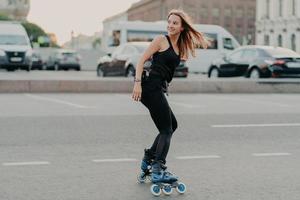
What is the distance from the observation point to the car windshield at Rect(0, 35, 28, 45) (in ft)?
110

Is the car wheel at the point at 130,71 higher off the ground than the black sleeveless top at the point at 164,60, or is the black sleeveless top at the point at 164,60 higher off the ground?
the black sleeveless top at the point at 164,60

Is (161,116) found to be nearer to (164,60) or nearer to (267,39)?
(164,60)

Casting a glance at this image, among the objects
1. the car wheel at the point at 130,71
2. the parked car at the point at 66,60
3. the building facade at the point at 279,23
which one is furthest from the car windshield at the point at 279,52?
the building facade at the point at 279,23

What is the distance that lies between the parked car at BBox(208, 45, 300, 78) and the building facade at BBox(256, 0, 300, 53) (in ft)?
236

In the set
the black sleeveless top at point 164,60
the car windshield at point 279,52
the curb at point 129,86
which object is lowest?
the curb at point 129,86

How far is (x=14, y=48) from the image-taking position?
108 feet

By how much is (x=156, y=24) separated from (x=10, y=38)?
10138 mm

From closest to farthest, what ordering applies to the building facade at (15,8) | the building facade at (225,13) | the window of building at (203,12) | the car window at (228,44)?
the car window at (228,44) → the building facade at (225,13) → the window of building at (203,12) → the building facade at (15,8)

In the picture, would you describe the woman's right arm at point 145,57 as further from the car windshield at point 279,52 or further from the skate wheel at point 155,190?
the car windshield at point 279,52

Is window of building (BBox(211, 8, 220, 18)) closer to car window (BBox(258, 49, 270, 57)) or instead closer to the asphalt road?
car window (BBox(258, 49, 270, 57))

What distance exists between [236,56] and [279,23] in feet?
263

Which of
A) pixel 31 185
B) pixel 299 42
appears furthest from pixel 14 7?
pixel 31 185

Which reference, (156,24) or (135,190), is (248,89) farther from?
(156,24)

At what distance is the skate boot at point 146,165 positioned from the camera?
672cm
